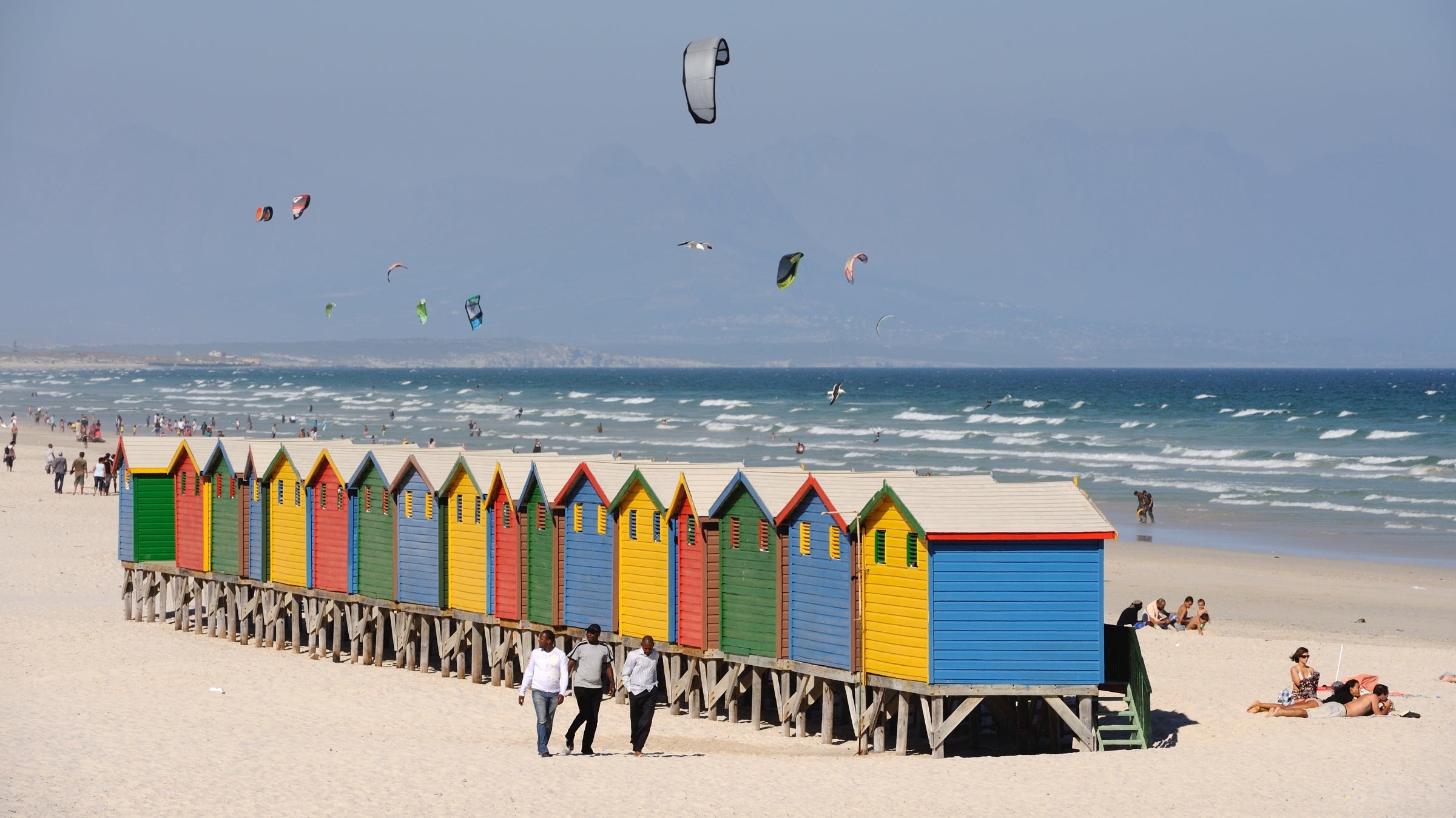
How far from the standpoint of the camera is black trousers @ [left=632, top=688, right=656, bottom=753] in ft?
54.5

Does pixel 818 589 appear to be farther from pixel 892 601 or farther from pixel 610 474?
pixel 610 474

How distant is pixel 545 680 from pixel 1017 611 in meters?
4.85

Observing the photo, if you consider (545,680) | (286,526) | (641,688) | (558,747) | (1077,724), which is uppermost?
(286,526)

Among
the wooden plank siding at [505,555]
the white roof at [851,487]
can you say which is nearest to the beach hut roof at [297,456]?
the wooden plank siding at [505,555]

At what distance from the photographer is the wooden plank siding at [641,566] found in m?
20.0

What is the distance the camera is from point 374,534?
941 inches

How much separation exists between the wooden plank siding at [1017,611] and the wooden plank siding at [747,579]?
238 centimetres

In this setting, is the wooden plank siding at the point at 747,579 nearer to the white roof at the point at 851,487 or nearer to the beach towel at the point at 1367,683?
the white roof at the point at 851,487

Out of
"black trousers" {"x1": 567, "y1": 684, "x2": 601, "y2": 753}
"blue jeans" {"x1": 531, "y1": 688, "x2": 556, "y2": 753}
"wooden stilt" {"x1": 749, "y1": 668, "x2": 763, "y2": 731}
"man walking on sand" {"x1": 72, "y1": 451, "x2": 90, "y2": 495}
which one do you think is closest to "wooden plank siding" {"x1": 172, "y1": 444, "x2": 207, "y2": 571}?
"wooden stilt" {"x1": 749, "y1": 668, "x2": 763, "y2": 731}

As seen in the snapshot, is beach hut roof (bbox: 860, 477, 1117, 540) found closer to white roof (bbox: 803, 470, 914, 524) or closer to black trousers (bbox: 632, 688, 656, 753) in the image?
white roof (bbox: 803, 470, 914, 524)

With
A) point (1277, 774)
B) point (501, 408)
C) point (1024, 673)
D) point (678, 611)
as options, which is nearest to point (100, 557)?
point (678, 611)

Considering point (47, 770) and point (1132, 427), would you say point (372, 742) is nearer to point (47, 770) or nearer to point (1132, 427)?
point (47, 770)

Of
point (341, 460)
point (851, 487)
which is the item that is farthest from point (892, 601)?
point (341, 460)

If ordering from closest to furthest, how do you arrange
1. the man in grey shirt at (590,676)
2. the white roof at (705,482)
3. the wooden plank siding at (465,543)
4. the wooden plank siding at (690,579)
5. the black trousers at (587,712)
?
the man in grey shirt at (590,676) → the black trousers at (587,712) → the wooden plank siding at (690,579) → the white roof at (705,482) → the wooden plank siding at (465,543)
